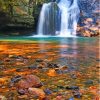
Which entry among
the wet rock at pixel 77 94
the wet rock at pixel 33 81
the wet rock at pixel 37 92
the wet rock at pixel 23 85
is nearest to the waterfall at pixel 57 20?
the wet rock at pixel 33 81

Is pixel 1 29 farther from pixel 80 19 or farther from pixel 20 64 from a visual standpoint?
pixel 20 64

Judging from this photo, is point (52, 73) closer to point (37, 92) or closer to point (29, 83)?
point (29, 83)

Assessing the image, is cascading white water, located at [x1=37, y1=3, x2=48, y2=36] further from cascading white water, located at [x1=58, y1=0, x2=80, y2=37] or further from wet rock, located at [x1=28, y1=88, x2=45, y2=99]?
wet rock, located at [x1=28, y1=88, x2=45, y2=99]

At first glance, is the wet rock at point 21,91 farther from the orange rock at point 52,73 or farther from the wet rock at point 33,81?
the orange rock at point 52,73

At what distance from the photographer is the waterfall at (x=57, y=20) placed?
31.1 metres

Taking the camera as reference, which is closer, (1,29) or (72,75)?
(72,75)

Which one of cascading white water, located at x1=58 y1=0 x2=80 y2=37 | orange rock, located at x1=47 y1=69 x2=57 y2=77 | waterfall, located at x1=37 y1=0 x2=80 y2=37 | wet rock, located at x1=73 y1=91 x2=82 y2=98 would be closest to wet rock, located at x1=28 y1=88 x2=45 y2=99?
wet rock, located at x1=73 y1=91 x2=82 y2=98

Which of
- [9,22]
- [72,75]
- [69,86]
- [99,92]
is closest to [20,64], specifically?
[72,75]

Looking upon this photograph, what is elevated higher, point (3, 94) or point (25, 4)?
point (25, 4)

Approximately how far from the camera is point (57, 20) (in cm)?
3212

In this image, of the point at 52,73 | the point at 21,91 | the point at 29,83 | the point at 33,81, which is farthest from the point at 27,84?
the point at 52,73

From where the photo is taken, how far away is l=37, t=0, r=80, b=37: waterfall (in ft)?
102

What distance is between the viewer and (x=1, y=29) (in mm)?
29375

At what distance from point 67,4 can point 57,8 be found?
2.15 meters
